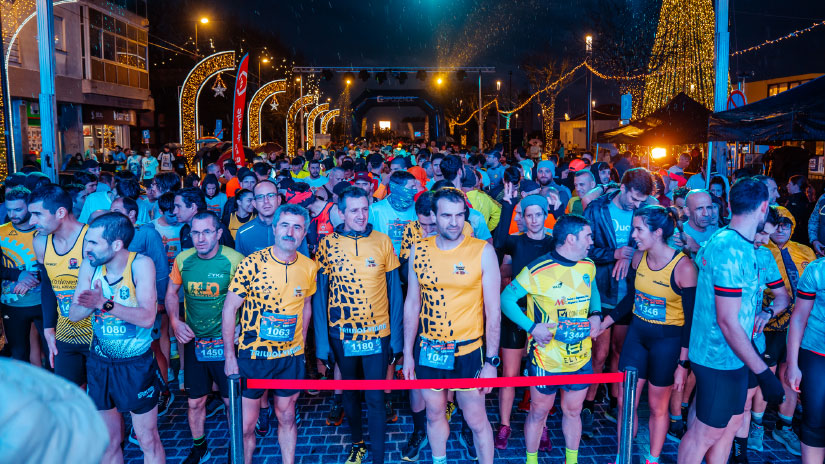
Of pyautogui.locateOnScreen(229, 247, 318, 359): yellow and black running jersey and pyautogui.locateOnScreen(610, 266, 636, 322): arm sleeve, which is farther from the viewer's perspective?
pyautogui.locateOnScreen(610, 266, 636, 322): arm sleeve

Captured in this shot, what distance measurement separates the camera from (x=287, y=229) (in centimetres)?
382

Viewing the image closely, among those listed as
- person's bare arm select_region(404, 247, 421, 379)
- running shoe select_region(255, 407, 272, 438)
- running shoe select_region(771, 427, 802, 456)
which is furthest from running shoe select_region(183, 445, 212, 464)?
running shoe select_region(771, 427, 802, 456)

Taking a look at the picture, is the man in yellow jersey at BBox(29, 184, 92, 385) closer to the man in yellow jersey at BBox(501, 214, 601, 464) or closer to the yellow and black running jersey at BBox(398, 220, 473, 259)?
the yellow and black running jersey at BBox(398, 220, 473, 259)

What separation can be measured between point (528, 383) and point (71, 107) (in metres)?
26.4

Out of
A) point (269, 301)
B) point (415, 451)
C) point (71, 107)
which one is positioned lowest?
point (415, 451)

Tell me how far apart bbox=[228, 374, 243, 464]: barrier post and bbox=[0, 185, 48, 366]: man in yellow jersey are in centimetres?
263

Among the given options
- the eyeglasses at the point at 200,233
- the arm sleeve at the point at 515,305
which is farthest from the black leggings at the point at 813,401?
the eyeglasses at the point at 200,233

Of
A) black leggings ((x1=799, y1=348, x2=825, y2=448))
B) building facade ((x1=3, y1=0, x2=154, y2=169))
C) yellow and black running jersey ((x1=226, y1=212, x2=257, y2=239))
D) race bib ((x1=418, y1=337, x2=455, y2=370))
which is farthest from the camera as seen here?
building facade ((x1=3, y1=0, x2=154, y2=169))

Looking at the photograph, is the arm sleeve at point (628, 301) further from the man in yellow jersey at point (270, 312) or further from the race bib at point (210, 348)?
the race bib at point (210, 348)

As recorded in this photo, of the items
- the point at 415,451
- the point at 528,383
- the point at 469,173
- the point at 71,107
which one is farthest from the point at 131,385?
the point at 71,107

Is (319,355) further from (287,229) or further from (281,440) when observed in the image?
(287,229)

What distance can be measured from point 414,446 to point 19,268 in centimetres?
366

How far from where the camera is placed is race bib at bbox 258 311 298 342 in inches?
152

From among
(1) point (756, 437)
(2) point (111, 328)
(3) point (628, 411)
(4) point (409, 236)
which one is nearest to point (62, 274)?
(2) point (111, 328)
